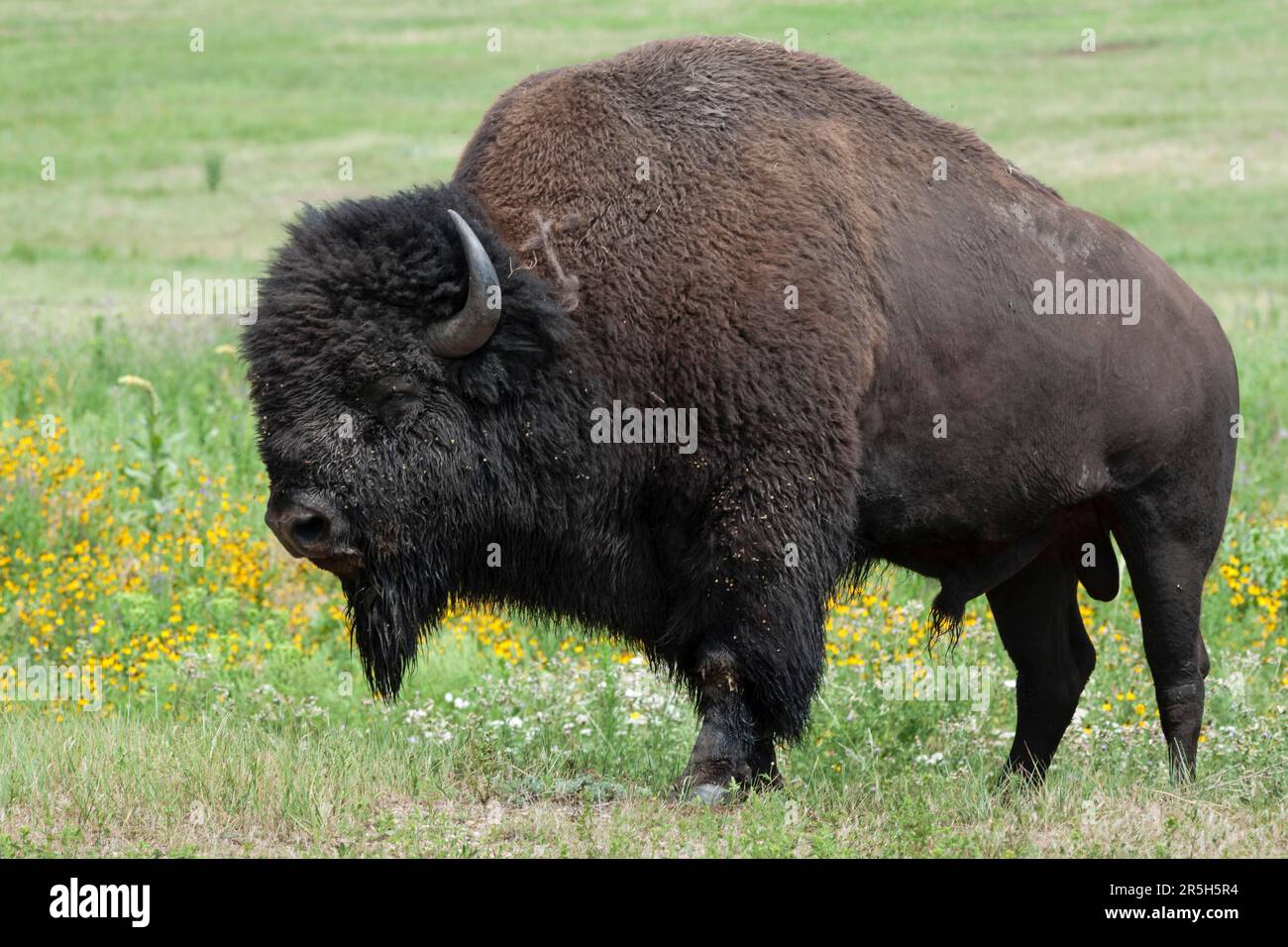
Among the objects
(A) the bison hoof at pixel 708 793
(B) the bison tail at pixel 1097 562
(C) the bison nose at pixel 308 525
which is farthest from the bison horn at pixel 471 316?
(B) the bison tail at pixel 1097 562

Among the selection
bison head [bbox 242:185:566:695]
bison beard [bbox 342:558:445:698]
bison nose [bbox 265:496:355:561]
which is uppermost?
bison head [bbox 242:185:566:695]

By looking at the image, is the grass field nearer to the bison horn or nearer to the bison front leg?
the bison front leg

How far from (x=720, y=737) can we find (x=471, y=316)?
1.66 meters

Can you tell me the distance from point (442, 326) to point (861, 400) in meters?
1.45

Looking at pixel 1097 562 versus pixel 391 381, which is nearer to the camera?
pixel 391 381

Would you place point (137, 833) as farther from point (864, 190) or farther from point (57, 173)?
point (57, 173)

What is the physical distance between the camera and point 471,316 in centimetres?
519

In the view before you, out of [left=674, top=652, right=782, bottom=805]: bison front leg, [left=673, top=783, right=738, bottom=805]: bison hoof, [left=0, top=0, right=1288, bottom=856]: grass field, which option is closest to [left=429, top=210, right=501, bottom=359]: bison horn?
[left=674, top=652, right=782, bottom=805]: bison front leg

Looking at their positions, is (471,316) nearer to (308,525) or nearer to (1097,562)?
(308,525)

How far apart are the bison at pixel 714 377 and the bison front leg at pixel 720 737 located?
10mm

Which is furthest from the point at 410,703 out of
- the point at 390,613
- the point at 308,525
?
the point at 308,525

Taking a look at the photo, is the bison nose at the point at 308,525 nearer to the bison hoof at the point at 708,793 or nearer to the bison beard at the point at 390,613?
the bison beard at the point at 390,613

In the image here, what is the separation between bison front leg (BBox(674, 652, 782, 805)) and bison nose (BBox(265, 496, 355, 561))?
4.24 feet

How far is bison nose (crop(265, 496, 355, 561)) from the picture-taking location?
16.7 ft
